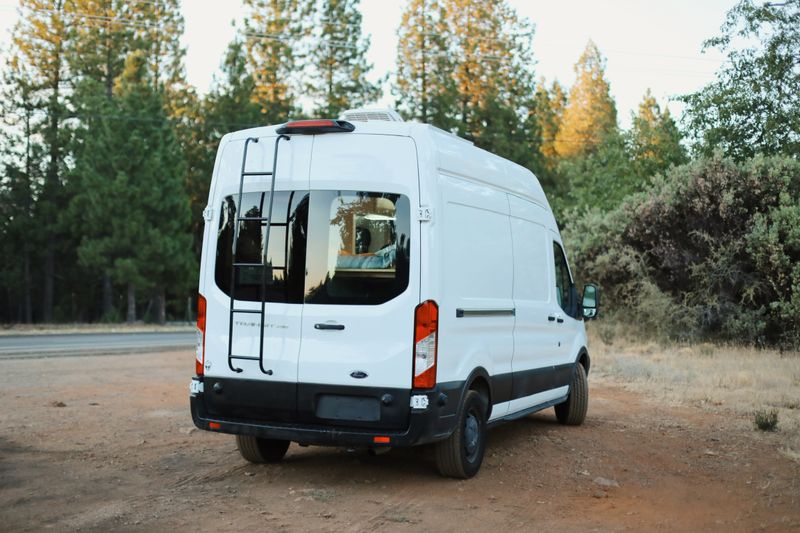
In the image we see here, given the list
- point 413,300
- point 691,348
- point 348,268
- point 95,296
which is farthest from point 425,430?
point 95,296

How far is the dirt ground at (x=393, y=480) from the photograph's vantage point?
562cm

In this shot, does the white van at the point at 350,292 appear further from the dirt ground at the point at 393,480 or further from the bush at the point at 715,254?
the bush at the point at 715,254

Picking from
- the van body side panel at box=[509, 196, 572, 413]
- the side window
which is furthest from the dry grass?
the side window

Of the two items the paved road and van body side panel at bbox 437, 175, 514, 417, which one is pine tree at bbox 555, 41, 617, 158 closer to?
the paved road

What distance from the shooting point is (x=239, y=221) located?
21.7 feet

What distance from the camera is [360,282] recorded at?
624cm

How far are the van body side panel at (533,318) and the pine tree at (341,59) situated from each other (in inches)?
1348

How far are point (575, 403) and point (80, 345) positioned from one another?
48.9 ft

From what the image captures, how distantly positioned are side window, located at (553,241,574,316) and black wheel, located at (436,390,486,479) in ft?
7.73

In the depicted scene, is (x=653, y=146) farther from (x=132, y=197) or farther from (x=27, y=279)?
(x=27, y=279)

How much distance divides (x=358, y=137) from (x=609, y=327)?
1580cm

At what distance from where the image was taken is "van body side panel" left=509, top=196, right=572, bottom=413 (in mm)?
7691

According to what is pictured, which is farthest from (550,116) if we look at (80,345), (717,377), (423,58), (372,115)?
(372,115)

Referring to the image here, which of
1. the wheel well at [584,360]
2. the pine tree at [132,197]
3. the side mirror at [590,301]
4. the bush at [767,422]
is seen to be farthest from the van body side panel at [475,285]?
the pine tree at [132,197]
